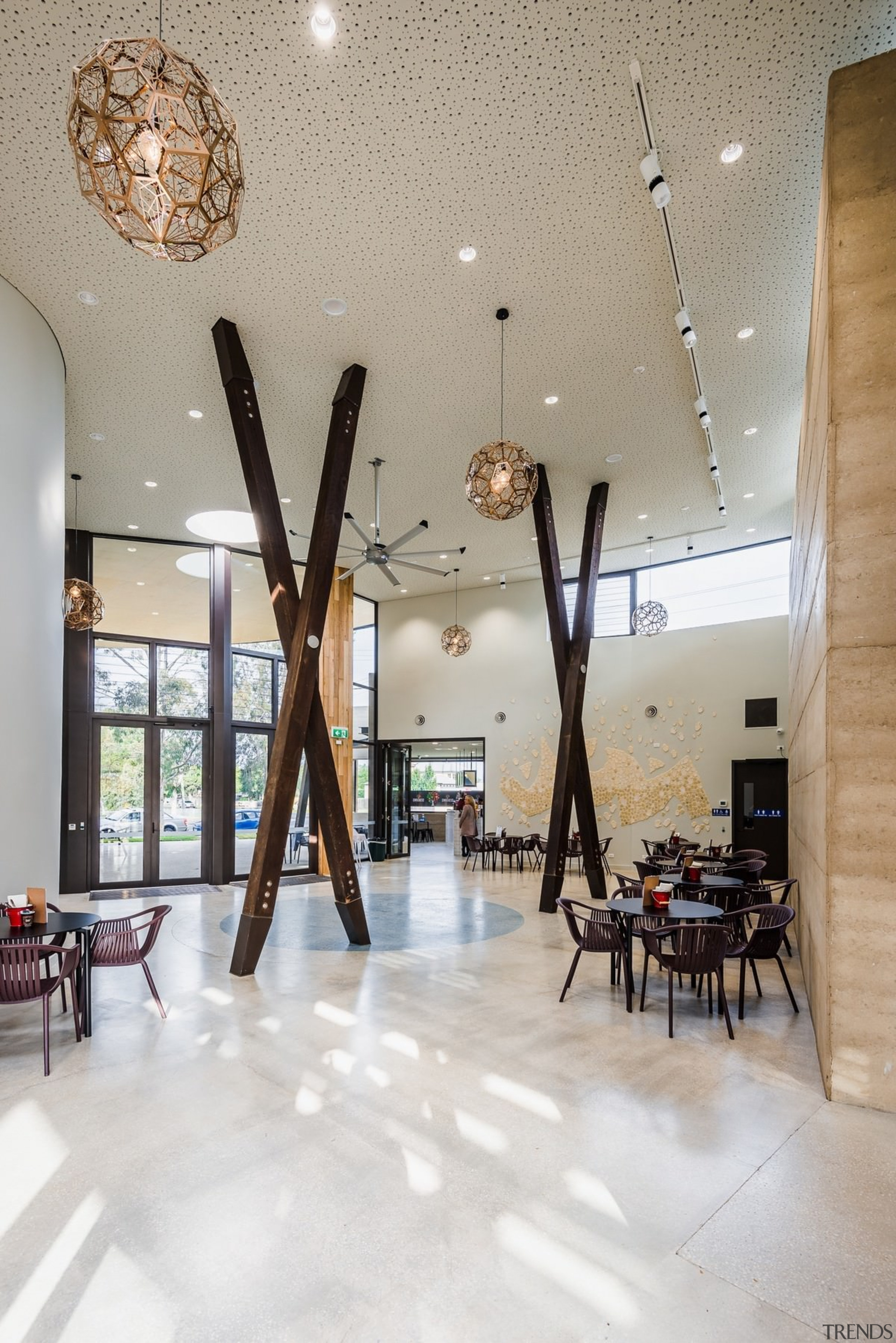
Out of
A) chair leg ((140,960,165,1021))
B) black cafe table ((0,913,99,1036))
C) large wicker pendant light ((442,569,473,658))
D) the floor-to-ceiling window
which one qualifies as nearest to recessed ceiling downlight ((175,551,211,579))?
the floor-to-ceiling window

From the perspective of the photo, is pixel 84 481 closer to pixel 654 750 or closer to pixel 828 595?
pixel 828 595

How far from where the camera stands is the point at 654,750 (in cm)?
1412

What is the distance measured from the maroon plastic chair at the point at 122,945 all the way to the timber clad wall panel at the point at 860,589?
14.8ft

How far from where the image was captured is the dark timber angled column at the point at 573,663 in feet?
33.1

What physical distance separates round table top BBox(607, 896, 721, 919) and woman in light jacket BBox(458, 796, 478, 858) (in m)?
9.91

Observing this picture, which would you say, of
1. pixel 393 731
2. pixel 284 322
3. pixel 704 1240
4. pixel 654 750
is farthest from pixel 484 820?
pixel 704 1240

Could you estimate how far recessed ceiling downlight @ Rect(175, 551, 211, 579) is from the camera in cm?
1277

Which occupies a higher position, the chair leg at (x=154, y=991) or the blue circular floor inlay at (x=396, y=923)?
the chair leg at (x=154, y=991)

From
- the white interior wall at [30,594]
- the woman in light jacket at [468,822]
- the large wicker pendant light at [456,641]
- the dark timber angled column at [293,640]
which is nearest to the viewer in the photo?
the white interior wall at [30,594]

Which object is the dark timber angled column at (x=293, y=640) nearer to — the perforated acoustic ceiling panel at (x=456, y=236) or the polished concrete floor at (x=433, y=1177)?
the perforated acoustic ceiling panel at (x=456, y=236)

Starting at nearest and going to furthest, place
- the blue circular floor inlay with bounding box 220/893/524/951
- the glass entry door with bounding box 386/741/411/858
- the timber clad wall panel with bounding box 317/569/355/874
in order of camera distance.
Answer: the blue circular floor inlay with bounding box 220/893/524/951, the timber clad wall panel with bounding box 317/569/355/874, the glass entry door with bounding box 386/741/411/858

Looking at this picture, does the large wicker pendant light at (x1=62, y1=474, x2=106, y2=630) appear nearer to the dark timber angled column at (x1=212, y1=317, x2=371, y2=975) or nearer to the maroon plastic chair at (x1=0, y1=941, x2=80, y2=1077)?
the dark timber angled column at (x1=212, y1=317, x2=371, y2=975)

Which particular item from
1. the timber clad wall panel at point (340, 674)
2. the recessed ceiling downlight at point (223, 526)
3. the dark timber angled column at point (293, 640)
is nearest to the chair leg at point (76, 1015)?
the dark timber angled column at point (293, 640)

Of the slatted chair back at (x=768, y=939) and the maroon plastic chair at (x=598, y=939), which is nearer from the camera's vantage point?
the slatted chair back at (x=768, y=939)
